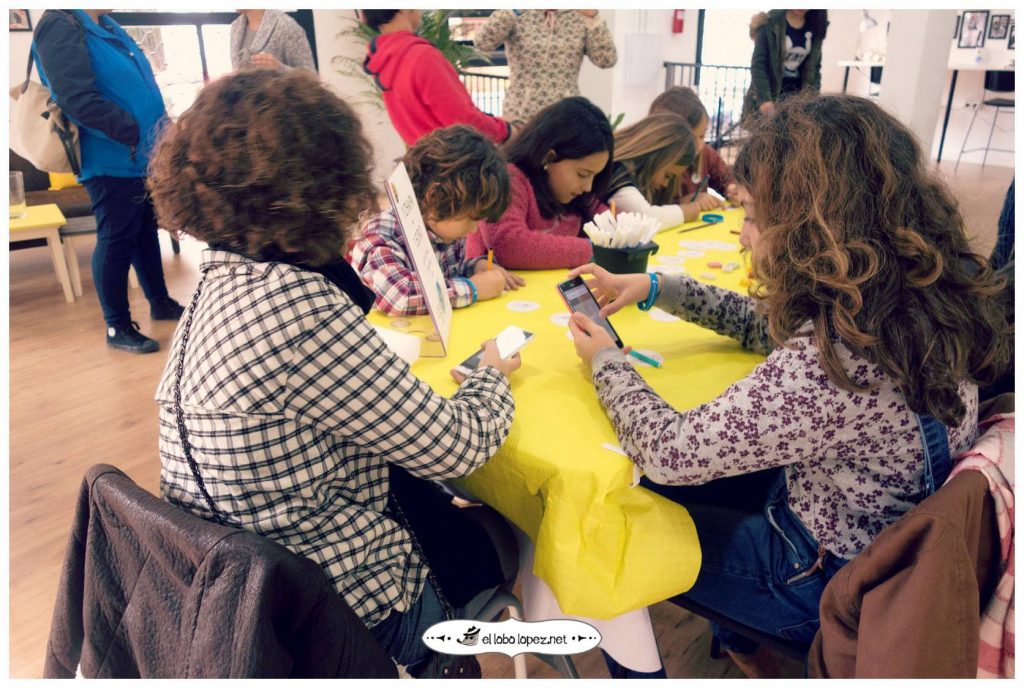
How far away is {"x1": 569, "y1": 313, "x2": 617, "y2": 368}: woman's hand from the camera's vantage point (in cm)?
116

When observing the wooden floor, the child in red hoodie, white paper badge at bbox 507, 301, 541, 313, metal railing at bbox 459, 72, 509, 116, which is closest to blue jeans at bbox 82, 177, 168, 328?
the wooden floor

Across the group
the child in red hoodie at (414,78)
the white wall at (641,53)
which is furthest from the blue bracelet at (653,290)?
the white wall at (641,53)

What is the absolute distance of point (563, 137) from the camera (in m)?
1.94

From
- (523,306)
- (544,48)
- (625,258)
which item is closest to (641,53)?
(544,48)

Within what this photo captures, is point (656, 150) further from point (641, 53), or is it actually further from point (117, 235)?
point (641, 53)

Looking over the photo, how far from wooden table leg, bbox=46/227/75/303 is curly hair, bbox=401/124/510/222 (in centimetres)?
267

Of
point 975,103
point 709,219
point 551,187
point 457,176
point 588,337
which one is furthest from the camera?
point 975,103

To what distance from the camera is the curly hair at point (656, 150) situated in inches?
93.8

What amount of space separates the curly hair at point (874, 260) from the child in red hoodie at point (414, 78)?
167 centimetres

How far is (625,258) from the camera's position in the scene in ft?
5.11

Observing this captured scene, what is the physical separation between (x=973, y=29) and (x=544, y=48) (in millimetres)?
5656

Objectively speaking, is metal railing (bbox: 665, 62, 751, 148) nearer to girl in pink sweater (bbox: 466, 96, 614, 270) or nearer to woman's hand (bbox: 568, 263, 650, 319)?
girl in pink sweater (bbox: 466, 96, 614, 270)

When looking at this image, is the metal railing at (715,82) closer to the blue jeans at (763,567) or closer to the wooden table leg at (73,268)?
the wooden table leg at (73,268)
